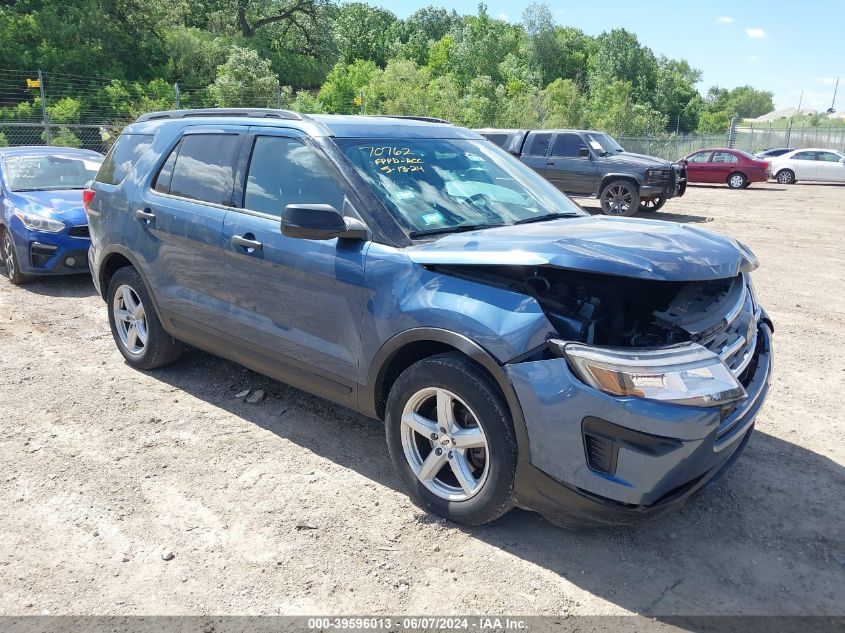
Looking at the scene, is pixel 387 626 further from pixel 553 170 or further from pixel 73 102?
pixel 73 102

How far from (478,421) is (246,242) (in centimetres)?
182

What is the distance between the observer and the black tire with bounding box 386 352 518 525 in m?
2.92

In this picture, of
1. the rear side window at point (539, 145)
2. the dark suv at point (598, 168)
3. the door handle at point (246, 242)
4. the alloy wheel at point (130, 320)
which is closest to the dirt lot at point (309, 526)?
the alloy wheel at point (130, 320)

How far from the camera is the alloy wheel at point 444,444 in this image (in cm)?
311

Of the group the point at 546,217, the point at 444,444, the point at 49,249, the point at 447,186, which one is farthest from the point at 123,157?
the point at 444,444

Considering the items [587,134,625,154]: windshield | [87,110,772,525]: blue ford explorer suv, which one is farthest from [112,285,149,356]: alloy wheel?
[587,134,625,154]: windshield

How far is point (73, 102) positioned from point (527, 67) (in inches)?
2390

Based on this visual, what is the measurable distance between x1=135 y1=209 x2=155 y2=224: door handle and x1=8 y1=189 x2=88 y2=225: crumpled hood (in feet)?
11.5

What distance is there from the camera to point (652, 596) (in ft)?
9.09

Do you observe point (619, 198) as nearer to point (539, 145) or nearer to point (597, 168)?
point (597, 168)

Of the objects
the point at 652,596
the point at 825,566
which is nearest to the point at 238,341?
the point at 652,596

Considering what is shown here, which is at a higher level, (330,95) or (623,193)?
(330,95)

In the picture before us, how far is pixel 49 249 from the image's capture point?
24.8 ft

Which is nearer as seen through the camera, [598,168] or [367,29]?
[598,168]
